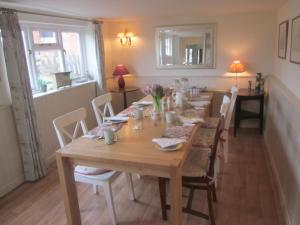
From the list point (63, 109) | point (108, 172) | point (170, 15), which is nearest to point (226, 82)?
point (170, 15)

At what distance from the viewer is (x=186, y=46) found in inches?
179

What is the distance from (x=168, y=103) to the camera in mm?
3020

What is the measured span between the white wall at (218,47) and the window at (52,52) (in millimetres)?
684

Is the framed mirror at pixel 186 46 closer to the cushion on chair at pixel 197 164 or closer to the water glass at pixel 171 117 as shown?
the water glass at pixel 171 117

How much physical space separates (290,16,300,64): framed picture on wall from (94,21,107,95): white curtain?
2.90 m

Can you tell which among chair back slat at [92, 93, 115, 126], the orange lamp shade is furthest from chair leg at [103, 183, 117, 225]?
the orange lamp shade

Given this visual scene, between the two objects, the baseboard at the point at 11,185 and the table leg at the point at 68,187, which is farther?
the baseboard at the point at 11,185

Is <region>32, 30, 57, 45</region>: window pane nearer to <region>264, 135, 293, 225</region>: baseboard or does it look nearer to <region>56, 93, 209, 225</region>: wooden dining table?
<region>56, 93, 209, 225</region>: wooden dining table

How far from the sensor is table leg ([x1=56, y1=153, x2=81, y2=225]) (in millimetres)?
1927

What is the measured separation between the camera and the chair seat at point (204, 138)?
2.52 meters

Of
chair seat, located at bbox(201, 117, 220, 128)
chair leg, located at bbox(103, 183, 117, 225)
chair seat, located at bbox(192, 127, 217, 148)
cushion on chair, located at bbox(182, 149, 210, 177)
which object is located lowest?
chair leg, located at bbox(103, 183, 117, 225)

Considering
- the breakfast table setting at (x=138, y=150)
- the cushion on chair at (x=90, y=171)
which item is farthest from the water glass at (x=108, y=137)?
the cushion on chair at (x=90, y=171)

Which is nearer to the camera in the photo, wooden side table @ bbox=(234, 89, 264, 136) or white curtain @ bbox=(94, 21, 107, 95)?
wooden side table @ bbox=(234, 89, 264, 136)

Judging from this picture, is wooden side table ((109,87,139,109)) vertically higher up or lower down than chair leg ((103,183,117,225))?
higher up
